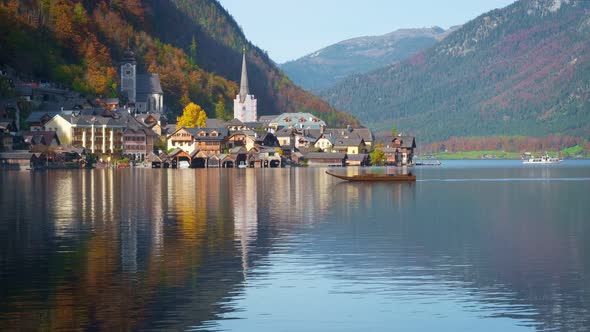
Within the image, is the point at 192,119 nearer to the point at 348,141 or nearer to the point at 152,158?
the point at 152,158

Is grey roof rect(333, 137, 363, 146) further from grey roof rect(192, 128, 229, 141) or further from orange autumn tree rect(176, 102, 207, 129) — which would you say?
grey roof rect(192, 128, 229, 141)

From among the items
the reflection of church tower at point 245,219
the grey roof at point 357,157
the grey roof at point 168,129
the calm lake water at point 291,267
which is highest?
the grey roof at point 168,129

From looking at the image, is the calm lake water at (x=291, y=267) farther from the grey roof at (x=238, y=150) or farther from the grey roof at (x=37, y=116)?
the grey roof at (x=238, y=150)

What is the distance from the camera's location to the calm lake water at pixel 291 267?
23312 millimetres

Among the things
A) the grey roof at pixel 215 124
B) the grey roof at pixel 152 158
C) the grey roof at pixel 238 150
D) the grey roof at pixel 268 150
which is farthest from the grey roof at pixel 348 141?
the grey roof at pixel 152 158

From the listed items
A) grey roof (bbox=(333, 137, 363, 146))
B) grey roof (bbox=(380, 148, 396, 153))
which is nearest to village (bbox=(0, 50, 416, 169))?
grey roof (bbox=(333, 137, 363, 146))

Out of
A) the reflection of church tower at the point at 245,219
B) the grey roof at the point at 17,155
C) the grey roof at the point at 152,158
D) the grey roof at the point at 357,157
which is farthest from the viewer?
the grey roof at the point at 357,157

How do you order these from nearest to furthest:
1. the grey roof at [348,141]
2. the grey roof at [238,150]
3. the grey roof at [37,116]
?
the grey roof at [37,116], the grey roof at [238,150], the grey roof at [348,141]

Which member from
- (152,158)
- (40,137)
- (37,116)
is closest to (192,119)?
(152,158)

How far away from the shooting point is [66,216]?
4872cm

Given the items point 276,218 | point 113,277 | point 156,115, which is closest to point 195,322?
point 113,277

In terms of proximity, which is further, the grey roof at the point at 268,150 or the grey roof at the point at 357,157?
the grey roof at the point at 357,157

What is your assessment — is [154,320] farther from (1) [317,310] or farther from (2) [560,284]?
(2) [560,284]

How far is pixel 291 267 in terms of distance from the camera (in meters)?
31.0
